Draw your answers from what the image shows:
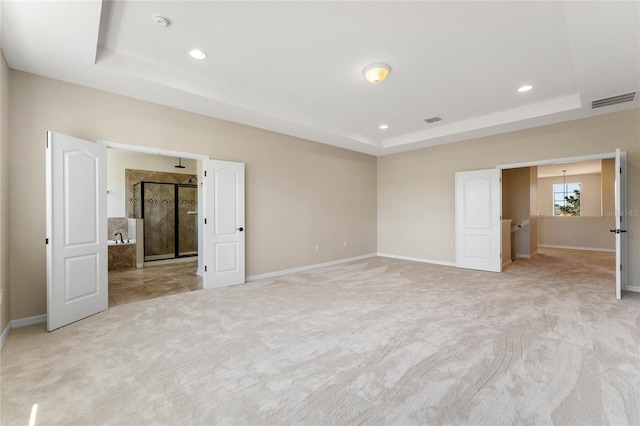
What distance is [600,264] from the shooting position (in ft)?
20.3

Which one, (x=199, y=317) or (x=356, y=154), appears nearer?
(x=199, y=317)

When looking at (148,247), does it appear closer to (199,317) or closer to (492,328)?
(199,317)

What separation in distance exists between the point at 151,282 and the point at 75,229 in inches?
81.4

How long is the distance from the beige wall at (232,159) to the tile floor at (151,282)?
3.28 ft

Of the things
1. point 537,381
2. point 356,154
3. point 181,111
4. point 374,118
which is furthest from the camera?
point 356,154

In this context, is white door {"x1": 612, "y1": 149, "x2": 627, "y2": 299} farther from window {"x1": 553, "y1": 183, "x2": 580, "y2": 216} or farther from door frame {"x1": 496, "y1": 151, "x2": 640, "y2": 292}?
window {"x1": 553, "y1": 183, "x2": 580, "y2": 216}

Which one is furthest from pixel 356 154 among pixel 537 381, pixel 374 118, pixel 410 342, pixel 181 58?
pixel 537 381

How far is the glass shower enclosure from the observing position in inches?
284

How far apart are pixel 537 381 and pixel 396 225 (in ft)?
17.4

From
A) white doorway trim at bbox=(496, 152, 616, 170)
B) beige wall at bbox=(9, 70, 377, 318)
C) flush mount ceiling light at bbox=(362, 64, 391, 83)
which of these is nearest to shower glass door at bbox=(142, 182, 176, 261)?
beige wall at bbox=(9, 70, 377, 318)

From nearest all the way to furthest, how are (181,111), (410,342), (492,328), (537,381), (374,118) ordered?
(537,381)
(410,342)
(492,328)
(181,111)
(374,118)

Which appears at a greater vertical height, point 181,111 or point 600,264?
point 181,111

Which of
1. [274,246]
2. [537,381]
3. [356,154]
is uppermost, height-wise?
[356,154]

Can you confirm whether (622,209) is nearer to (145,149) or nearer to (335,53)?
(335,53)
